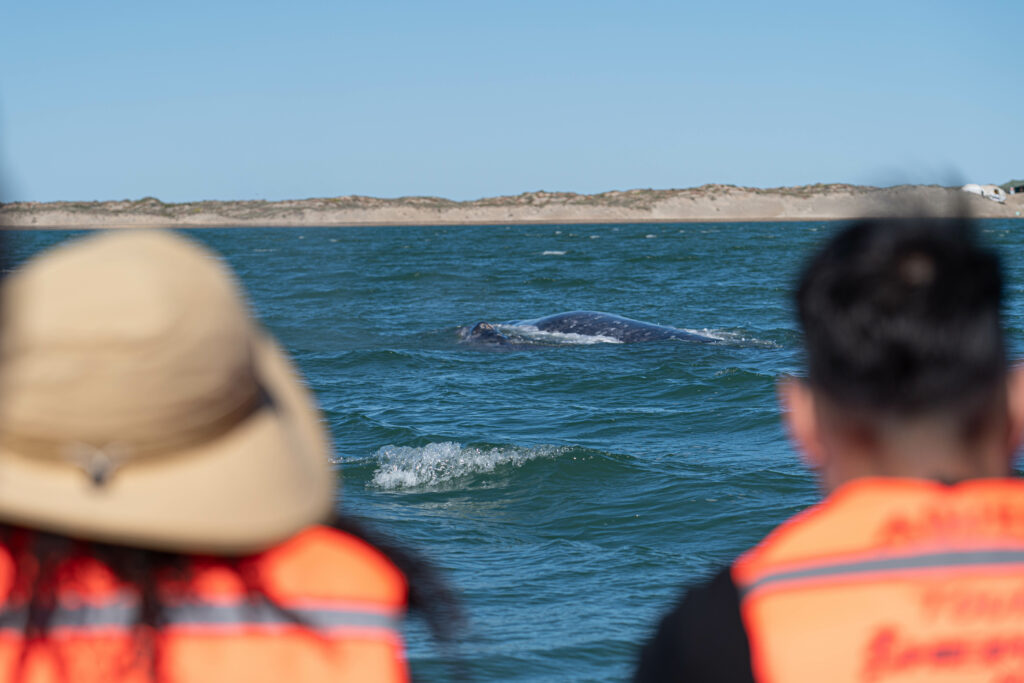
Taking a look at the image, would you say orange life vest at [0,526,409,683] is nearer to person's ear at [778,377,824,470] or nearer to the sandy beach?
person's ear at [778,377,824,470]

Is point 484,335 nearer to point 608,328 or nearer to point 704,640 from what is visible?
point 608,328

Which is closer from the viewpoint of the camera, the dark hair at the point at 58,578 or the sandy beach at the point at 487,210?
the dark hair at the point at 58,578

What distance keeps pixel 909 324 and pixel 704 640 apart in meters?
0.48

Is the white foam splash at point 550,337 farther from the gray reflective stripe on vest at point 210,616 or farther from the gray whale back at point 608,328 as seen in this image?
the gray reflective stripe on vest at point 210,616

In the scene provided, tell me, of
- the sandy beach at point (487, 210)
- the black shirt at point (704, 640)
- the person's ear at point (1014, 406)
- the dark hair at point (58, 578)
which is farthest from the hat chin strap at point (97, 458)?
the sandy beach at point (487, 210)

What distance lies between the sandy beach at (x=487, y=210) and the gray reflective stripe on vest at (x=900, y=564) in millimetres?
126492

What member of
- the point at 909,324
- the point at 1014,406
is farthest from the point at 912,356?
the point at 1014,406

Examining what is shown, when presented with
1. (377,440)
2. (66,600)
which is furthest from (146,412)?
(377,440)

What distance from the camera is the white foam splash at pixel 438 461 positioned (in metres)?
9.25

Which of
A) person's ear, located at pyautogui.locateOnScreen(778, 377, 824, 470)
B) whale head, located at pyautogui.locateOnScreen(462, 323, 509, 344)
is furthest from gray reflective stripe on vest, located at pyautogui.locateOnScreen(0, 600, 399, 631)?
whale head, located at pyautogui.locateOnScreen(462, 323, 509, 344)

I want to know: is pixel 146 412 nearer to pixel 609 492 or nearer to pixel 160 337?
pixel 160 337

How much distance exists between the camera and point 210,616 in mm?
1377

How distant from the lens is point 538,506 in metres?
8.45

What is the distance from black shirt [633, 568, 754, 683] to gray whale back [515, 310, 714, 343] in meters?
17.0
